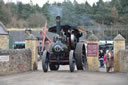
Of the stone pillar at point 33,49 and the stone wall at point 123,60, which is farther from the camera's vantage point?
the stone pillar at point 33,49

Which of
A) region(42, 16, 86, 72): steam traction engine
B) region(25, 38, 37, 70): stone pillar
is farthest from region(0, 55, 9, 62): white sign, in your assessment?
region(25, 38, 37, 70): stone pillar

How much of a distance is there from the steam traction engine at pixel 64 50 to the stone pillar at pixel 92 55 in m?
1.56

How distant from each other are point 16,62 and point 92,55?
199 inches

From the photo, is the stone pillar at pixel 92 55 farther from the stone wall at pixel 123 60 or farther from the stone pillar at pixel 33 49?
the stone pillar at pixel 33 49

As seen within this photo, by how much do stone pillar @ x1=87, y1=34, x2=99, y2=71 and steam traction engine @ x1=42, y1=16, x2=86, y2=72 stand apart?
1.56 meters

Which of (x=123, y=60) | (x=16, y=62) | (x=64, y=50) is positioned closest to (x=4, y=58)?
(x=16, y=62)

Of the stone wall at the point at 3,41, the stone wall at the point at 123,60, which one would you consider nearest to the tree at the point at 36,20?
the stone wall at the point at 3,41

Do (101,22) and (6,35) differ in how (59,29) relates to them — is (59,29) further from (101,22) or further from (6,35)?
(101,22)

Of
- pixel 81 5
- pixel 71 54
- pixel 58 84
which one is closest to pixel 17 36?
pixel 81 5

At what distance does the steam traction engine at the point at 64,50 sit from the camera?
51.7 ft

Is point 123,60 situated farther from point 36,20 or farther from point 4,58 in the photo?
point 36,20

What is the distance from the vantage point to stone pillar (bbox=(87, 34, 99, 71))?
60.8ft

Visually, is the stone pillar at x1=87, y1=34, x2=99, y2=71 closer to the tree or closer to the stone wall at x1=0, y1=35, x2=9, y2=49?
the stone wall at x1=0, y1=35, x2=9, y2=49

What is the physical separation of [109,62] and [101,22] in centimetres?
4034
